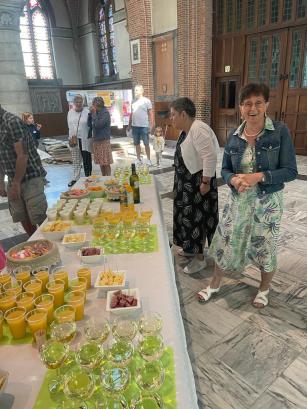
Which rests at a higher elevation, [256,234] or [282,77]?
[282,77]

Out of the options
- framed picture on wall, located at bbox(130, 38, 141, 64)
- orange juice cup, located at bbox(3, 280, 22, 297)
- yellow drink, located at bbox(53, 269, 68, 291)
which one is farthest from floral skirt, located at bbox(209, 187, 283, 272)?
framed picture on wall, located at bbox(130, 38, 141, 64)

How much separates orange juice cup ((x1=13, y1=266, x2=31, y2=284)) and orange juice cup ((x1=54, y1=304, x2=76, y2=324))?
0.33 metres

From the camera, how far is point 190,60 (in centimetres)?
934

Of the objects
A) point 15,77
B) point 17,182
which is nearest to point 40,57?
point 15,77

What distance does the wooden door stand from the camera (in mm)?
7418

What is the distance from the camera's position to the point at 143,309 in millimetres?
1355

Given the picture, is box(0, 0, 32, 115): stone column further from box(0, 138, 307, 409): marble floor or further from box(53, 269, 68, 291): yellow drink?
box(53, 269, 68, 291): yellow drink

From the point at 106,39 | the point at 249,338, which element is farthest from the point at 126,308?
the point at 106,39

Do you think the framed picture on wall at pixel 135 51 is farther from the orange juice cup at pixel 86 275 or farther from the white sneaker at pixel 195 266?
the orange juice cup at pixel 86 275

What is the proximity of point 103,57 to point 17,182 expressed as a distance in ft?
45.9

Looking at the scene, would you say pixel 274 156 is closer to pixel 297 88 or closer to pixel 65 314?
pixel 65 314

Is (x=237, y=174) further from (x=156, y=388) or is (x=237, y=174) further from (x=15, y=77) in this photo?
(x=15, y=77)

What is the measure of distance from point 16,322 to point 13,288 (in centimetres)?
23

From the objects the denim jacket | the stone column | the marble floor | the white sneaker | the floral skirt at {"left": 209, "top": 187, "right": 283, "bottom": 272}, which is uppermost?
the stone column
